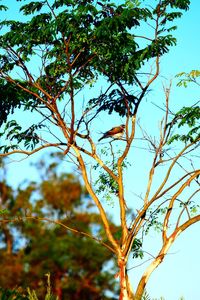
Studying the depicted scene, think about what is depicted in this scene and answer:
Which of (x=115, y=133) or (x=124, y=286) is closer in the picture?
(x=124, y=286)

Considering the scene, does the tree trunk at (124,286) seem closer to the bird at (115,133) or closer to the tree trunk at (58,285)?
the bird at (115,133)

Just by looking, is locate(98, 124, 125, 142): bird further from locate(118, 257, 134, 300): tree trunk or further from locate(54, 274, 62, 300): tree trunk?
locate(54, 274, 62, 300): tree trunk

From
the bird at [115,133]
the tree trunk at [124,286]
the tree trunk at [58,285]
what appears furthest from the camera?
the tree trunk at [58,285]

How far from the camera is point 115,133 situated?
1435 centimetres

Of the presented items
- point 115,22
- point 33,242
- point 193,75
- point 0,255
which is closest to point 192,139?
point 193,75

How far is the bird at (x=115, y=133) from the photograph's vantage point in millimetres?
14308

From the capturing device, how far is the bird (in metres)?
14.3

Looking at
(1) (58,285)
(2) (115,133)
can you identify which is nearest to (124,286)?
(2) (115,133)

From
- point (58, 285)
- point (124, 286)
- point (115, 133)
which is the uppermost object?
point (115, 133)

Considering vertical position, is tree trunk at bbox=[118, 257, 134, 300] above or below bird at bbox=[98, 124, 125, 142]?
below

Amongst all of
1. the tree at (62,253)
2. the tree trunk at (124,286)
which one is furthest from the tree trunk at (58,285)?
the tree trunk at (124,286)

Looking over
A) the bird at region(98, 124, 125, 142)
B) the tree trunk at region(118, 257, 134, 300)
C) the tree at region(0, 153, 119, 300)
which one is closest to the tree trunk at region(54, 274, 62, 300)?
the tree at region(0, 153, 119, 300)

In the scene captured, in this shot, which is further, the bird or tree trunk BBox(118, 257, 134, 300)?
the bird

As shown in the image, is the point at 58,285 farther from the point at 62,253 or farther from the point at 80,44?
the point at 80,44
